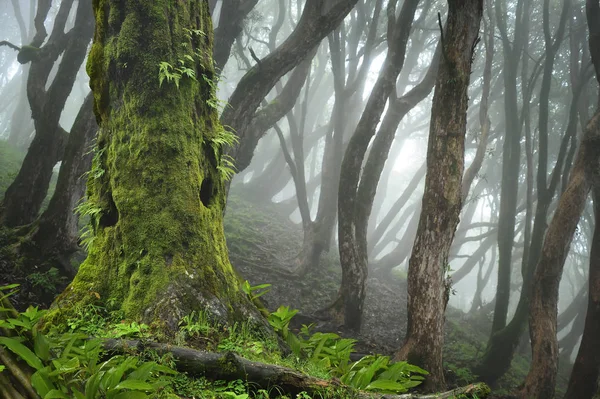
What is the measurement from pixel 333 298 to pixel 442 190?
5.90m

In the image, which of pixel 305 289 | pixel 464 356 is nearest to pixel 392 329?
pixel 464 356

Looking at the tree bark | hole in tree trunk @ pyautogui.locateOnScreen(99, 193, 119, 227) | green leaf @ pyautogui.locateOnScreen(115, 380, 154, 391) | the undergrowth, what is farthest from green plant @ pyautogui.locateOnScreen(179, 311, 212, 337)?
the tree bark

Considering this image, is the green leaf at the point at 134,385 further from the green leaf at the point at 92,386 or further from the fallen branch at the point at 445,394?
the fallen branch at the point at 445,394

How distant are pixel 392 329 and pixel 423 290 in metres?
5.26

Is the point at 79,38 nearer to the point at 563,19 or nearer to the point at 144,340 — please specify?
the point at 144,340

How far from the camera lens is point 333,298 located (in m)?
10.0

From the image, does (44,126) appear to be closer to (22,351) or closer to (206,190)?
(206,190)

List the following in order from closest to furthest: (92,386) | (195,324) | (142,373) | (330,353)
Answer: (92,386) < (142,373) < (195,324) < (330,353)

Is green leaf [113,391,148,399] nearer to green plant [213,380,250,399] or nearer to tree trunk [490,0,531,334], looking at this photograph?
green plant [213,380,250,399]

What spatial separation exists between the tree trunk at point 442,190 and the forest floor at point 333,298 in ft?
6.75

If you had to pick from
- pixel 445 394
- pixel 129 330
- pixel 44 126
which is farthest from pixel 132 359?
pixel 44 126

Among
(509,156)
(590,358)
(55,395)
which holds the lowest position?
(55,395)

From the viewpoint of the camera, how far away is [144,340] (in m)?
2.28

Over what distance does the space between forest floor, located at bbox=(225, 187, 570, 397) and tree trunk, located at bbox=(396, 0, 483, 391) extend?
2058 mm
